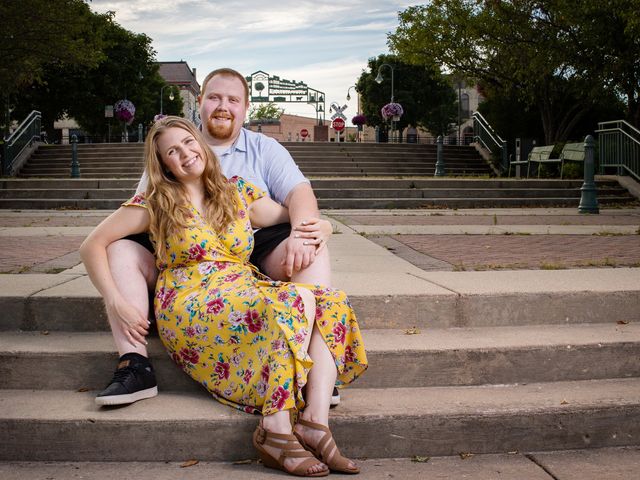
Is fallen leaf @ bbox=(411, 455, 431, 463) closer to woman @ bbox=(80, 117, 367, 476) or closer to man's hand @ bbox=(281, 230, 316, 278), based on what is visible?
woman @ bbox=(80, 117, 367, 476)

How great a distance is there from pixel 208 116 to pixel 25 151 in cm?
2234

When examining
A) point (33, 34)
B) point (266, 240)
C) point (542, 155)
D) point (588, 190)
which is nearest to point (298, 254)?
point (266, 240)

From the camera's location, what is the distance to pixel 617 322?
3818mm

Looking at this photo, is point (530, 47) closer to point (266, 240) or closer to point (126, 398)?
point (266, 240)

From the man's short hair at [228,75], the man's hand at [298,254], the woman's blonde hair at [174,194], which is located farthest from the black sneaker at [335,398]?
the man's short hair at [228,75]

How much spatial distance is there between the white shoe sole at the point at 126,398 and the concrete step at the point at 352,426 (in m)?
0.03

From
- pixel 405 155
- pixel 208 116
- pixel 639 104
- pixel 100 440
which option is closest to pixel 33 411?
pixel 100 440

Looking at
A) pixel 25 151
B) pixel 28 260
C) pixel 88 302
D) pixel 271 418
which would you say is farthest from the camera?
pixel 25 151

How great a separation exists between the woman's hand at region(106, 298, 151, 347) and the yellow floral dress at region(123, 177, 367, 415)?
0.07m

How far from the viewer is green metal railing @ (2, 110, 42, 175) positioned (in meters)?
21.6

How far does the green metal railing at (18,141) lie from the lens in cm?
2162

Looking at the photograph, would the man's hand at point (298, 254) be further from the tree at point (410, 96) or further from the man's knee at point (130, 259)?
the tree at point (410, 96)

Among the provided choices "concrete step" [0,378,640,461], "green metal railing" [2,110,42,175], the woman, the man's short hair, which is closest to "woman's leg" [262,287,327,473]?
the woman

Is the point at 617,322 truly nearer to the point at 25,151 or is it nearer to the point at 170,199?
the point at 170,199
